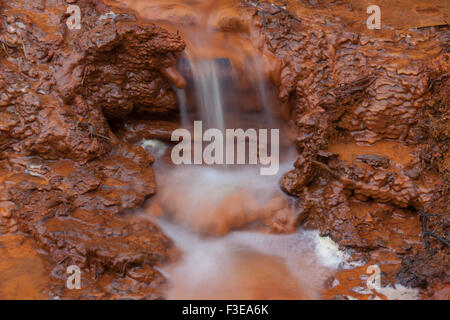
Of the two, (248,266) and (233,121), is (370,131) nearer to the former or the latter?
(233,121)

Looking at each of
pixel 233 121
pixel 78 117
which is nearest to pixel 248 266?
pixel 233 121

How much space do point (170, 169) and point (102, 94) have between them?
1.10 metres

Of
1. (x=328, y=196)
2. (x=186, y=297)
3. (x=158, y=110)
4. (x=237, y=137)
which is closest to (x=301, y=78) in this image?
(x=237, y=137)

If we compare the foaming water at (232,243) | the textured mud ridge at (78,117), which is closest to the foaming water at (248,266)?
the foaming water at (232,243)

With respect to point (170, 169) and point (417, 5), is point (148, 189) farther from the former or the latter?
point (417, 5)

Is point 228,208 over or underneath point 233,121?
underneath

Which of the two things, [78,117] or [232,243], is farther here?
[78,117]

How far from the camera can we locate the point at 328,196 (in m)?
4.36

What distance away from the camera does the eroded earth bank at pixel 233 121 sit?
12.3ft

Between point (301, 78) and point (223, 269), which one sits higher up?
point (301, 78)

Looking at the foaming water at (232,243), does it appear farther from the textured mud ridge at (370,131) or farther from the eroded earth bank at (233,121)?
the textured mud ridge at (370,131)

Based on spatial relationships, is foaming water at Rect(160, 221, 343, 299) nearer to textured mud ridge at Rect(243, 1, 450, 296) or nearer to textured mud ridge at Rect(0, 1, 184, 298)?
textured mud ridge at Rect(0, 1, 184, 298)

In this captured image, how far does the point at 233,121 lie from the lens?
4938 mm

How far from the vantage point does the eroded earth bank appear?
12.3ft
